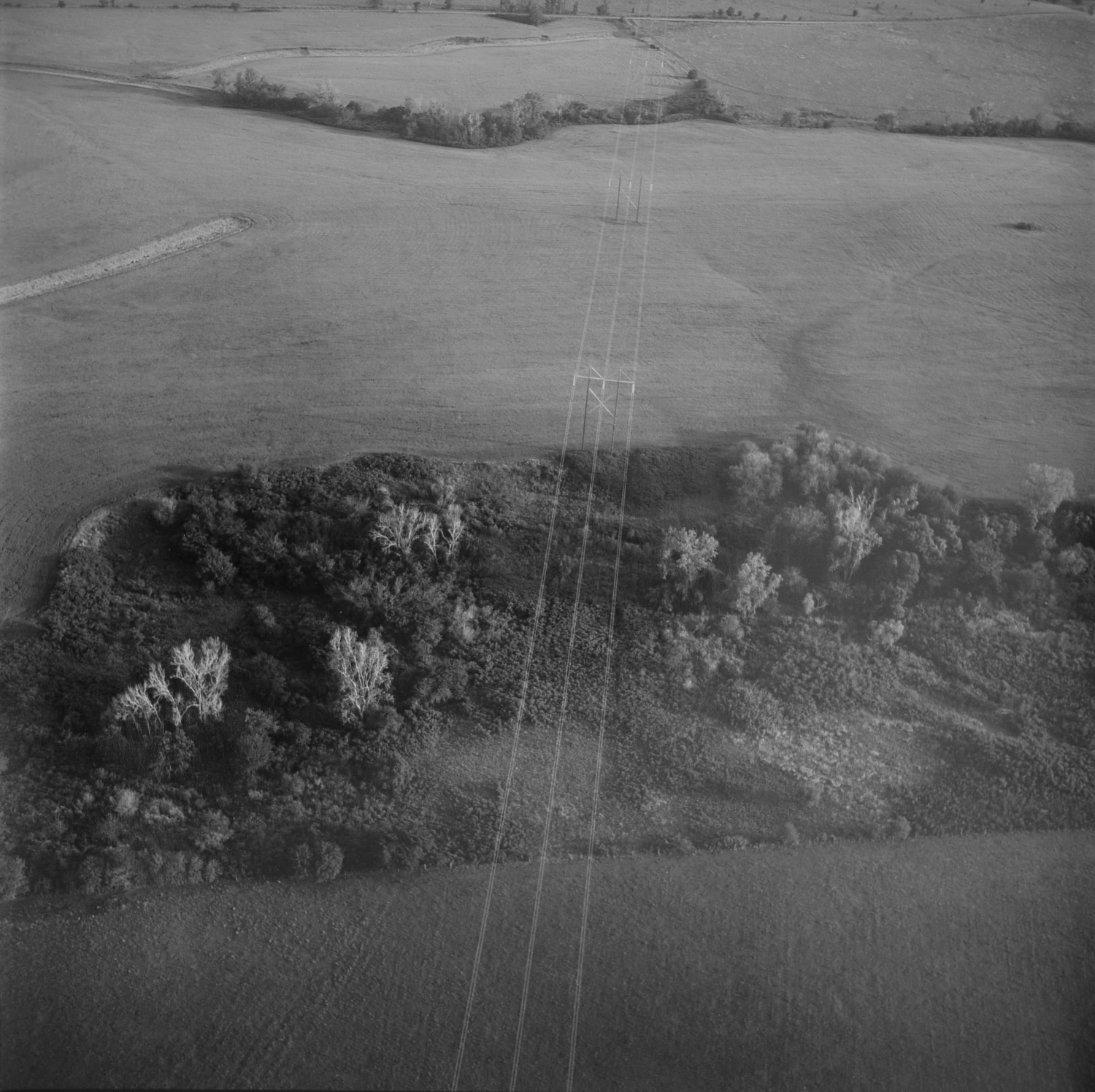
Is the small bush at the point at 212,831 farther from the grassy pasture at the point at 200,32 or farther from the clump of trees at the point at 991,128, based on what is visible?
the clump of trees at the point at 991,128

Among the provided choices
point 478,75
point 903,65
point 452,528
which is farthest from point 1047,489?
point 903,65

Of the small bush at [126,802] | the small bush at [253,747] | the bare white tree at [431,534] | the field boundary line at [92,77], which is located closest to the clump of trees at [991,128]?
the field boundary line at [92,77]

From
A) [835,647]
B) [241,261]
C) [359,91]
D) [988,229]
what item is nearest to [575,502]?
[835,647]

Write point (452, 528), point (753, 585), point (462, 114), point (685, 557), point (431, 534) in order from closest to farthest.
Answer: point (753, 585) → point (685, 557) → point (431, 534) → point (452, 528) → point (462, 114)

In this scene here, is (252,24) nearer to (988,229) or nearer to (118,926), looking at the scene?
(988,229)

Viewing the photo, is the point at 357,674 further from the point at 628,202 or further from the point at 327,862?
the point at 628,202

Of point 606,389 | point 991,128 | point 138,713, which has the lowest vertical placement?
point 138,713
